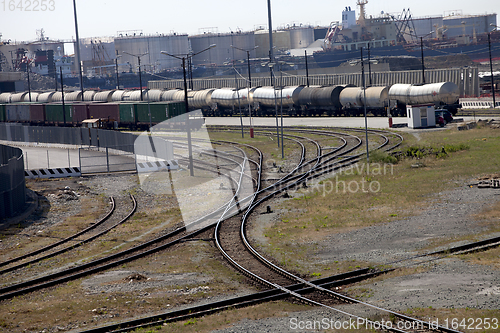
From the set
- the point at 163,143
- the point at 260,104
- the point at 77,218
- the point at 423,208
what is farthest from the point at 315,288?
the point at 260,104

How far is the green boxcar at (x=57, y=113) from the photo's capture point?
73750mm

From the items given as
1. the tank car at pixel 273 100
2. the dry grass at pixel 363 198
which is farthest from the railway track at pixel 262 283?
the tank car at pixel 273 100

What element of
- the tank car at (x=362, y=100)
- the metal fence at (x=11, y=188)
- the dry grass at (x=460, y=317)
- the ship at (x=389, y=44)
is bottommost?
the dry grass at (x=460, y=317)

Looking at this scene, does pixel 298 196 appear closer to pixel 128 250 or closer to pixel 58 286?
pixel 128 250

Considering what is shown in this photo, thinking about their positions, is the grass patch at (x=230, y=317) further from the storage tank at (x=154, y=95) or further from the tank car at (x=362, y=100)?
the storage tank at (x=154, y=95)

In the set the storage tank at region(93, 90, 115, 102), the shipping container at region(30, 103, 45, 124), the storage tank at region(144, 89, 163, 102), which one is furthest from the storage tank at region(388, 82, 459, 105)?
→ the shipping container at region(30, 103, 45, 124)

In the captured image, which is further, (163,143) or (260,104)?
(260,104)

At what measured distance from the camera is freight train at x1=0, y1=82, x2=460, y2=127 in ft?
180

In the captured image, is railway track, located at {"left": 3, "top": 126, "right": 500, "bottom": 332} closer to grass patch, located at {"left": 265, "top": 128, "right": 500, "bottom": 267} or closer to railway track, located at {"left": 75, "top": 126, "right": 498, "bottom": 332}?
railway track, located at {"left": 75, "top": 126, "right": 498, "bottom": 332}

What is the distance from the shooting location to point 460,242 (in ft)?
50.8

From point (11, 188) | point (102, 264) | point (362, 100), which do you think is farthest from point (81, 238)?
point (362, 100)

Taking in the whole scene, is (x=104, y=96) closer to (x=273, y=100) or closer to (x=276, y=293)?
(x=273, y=100)

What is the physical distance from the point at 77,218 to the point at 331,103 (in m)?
43.1

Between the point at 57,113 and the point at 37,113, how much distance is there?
6156 mm
